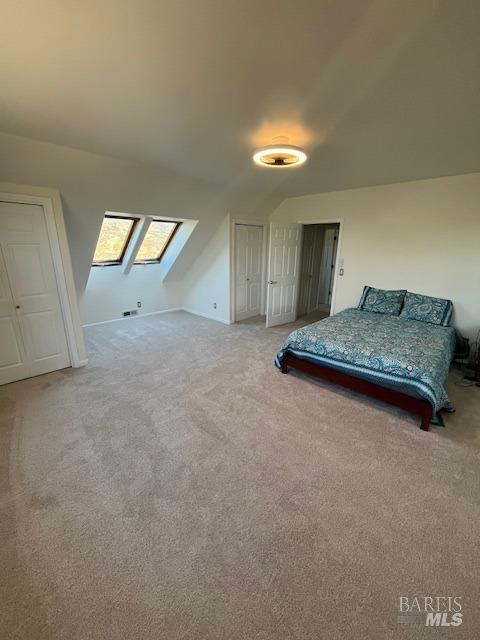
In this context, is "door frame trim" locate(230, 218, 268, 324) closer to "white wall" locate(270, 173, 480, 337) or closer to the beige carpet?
"white wall" locate(270, 173, 480, 337)

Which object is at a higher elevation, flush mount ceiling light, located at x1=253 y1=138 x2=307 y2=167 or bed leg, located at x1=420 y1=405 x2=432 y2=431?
flush mount ceiling light, located at x1=253 y1=138 x2=307 y2=167

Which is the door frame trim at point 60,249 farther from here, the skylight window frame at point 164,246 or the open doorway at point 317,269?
the open doorway at point 317,269

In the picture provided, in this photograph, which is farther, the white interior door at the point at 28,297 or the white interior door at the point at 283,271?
the white interior door at the point at 283,271

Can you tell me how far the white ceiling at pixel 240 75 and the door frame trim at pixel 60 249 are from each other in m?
0.67

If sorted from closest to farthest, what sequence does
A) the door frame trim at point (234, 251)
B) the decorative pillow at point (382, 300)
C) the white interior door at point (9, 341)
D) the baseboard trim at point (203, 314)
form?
the white interior door at point (9, 341)
the decorative pillow at point (382, 300)
the door frame trim at point (234, 251)
the baseboard trim at point (203, 314)

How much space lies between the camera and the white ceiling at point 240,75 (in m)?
1.28

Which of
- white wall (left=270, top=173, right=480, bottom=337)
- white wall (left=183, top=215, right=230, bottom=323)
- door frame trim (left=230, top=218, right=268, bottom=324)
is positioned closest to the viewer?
white wall (left=270, top=173, right=480, bottom=337)

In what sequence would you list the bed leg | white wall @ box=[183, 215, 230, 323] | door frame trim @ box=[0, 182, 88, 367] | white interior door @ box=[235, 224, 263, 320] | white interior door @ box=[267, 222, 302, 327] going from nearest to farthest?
1. the bed leg
2. door frame trim @ box=[0, 182, 88, 367]
3. white interior door @ box=[267, 222, 302, 327]
4. white wall @ box=[183, 215, 230, 323]
5. white interior door @ box=[235, 224, 263, 320]

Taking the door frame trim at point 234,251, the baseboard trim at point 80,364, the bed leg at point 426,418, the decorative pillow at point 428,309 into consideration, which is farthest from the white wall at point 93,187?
the bed leg at point 426,418

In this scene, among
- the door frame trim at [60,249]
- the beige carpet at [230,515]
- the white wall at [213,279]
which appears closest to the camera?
the beige carpet at [230,515]

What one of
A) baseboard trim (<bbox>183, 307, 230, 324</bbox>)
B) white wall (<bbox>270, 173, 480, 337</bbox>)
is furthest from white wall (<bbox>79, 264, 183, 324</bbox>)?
white wall (<bbox>270, 173, 480, 337</bbox>)

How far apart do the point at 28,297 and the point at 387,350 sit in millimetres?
3809

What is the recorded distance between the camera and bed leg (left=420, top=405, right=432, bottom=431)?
2.22 meters

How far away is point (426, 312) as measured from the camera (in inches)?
140
